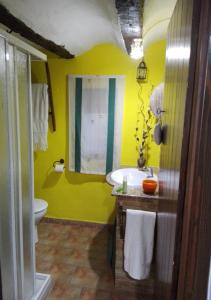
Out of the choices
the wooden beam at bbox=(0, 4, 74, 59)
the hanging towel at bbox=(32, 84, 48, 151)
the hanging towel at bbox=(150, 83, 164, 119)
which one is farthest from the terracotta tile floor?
the wooden beam at bbox=(0, 4, 74, 59)

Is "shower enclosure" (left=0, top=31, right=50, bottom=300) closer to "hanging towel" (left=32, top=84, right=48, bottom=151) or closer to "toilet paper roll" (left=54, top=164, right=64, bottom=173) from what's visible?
"hanging towel" (left=32, top=84, right=48, bottom=151)

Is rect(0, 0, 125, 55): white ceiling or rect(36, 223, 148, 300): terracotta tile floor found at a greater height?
rect(0, 0, 125, 55): white ceiling

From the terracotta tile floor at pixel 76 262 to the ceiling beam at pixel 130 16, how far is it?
2.04m

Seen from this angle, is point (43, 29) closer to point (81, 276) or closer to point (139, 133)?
point (139, 133)

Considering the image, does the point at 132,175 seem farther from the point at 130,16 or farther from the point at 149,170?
the point at 130,16

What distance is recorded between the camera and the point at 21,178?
1.46 m

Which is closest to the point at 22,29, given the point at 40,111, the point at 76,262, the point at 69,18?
the point at 69,18

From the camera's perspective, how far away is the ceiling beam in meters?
1.29

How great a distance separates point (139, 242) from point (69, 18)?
5.64 ft

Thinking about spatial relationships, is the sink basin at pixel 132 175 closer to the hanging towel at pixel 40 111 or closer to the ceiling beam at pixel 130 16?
the hanging towel at pixel 40 111

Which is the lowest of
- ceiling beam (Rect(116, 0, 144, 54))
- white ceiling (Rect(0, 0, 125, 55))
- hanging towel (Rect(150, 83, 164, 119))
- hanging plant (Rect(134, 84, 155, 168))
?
hanging plant (Rect(134, 84, 155, 168))

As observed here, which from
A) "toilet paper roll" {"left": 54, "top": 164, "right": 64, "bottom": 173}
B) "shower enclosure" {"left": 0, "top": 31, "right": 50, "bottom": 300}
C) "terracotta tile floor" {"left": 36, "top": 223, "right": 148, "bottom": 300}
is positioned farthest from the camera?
"toilet paper roll" {"left": 54, "top": 164, "right": 64, "bottom": 173}

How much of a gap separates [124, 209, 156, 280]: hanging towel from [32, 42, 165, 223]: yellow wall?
1.15 metres

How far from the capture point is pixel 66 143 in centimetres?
290
